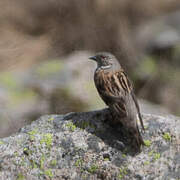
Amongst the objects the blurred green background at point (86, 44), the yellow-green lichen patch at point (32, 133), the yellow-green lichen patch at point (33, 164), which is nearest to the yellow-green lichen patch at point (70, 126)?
the yellow-green lichen patch at point (32, 133)

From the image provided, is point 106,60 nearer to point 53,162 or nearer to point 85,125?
point 85,125

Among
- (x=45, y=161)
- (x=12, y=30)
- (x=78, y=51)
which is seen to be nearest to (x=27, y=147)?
(x=45, y=161)

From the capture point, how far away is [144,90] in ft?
37.6

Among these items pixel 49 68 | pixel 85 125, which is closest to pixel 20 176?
pixel 85 125

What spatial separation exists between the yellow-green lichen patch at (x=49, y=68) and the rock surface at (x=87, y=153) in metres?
4.91

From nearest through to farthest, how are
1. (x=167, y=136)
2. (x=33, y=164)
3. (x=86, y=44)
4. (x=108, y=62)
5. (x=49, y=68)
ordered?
(x=33, y=164) < (x=167, y=136) < (x=108, y=62) < (x=49, y=68) < (x=86, y=44)

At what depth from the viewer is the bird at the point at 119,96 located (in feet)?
14.6

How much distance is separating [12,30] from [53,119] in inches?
331

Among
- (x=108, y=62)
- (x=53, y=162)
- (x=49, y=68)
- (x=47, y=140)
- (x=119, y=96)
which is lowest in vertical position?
(x=49, y=68)

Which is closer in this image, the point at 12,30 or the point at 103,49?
the point at 103,49

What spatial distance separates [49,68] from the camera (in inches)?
A: 393

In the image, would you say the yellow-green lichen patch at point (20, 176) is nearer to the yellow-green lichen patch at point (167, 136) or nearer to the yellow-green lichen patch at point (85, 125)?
the yellow-green lichen patch at point (85, 125)

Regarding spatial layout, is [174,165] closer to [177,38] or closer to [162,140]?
[162,140]

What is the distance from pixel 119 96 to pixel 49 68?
5.34 meters
